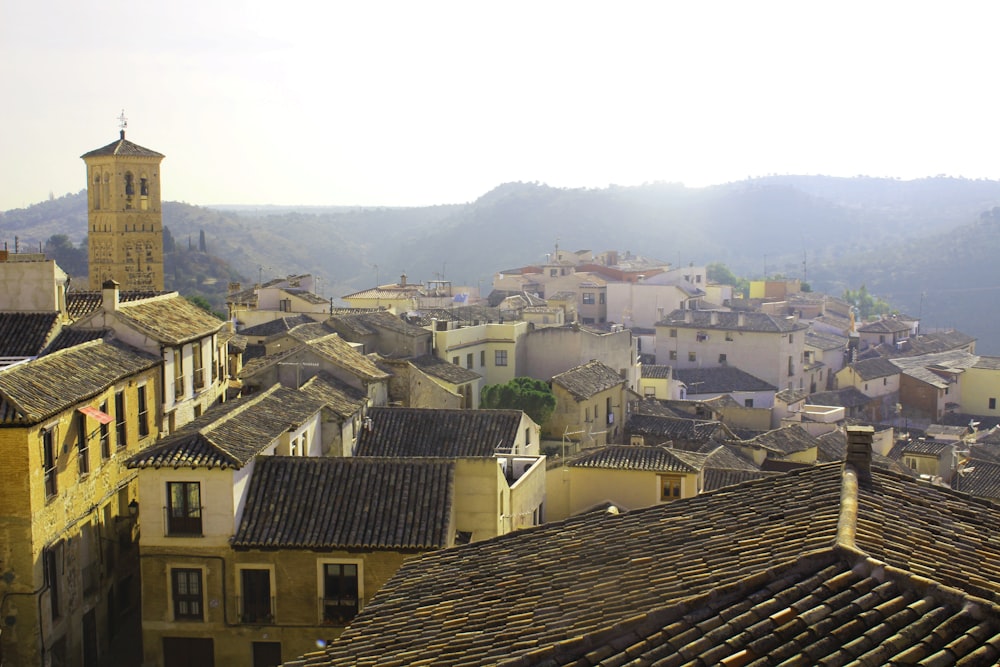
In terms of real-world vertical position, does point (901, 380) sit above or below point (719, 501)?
below

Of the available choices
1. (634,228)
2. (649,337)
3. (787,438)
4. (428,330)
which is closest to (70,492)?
(428,330)

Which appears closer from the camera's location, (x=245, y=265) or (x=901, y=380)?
(x=901, y=380)

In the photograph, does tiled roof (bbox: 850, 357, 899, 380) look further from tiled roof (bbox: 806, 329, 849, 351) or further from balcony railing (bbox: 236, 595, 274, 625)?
balcony railing (bbox: 236, 595, 274, 625)

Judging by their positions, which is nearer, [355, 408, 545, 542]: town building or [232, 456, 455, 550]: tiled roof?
[232, 456, 455, 550]: tiled roof

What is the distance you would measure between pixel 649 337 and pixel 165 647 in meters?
46.7

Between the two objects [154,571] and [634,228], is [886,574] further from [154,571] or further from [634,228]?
[634,228]

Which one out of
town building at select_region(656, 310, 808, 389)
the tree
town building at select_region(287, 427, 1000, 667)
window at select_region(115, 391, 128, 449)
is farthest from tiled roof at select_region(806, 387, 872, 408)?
town building at select_region(287, 427, 1000, 667)

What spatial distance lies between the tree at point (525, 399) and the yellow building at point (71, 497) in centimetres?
1506

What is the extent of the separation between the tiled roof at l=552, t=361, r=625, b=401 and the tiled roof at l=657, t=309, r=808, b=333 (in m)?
19.0

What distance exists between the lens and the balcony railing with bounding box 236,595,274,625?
17.2 m

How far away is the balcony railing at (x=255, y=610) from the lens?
56.4 ft

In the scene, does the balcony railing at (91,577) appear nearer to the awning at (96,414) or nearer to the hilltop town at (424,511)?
the hilltop town at (424,511)

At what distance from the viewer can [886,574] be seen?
6.98 metres

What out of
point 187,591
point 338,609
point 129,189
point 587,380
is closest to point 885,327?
point 587,380
